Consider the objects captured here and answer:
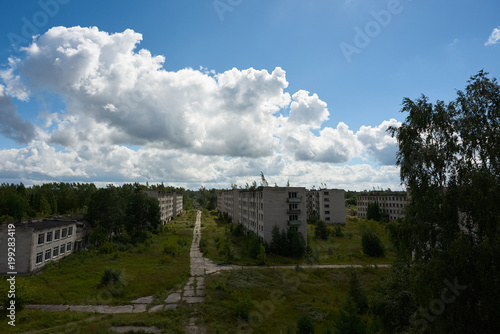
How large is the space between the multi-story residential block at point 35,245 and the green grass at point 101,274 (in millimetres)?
1536

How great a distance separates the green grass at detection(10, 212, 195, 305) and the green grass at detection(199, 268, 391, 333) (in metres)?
6.00

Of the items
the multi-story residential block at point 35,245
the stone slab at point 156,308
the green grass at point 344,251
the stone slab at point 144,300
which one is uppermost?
the multi-story residential block at point 35,245

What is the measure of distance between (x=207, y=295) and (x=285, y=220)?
25278 mm

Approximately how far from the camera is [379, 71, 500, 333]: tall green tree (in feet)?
35.1

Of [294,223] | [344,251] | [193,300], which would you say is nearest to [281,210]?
[294,223]

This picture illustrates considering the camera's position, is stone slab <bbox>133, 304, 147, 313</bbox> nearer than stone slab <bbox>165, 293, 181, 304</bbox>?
Yes

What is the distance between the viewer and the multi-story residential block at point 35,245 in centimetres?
3095

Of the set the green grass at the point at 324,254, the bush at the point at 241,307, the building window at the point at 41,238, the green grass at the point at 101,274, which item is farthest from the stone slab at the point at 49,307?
the green grass at the point at 324,254

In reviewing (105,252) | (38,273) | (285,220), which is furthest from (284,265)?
(38,273)

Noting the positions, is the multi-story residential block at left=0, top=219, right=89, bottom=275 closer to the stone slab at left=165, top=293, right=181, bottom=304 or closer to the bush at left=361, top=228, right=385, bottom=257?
the stone slab at left=165, top=293, right=181, bottom=304

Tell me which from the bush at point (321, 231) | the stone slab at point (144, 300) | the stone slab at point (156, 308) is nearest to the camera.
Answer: the stone slab at point (156, 308)

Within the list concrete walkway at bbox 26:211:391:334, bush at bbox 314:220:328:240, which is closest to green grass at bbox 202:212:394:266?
bush at bbox 314:220:328:240

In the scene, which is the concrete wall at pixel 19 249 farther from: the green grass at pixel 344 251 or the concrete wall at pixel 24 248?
the green grass at pixel 344 251

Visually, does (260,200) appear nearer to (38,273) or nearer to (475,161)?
(38,273)
